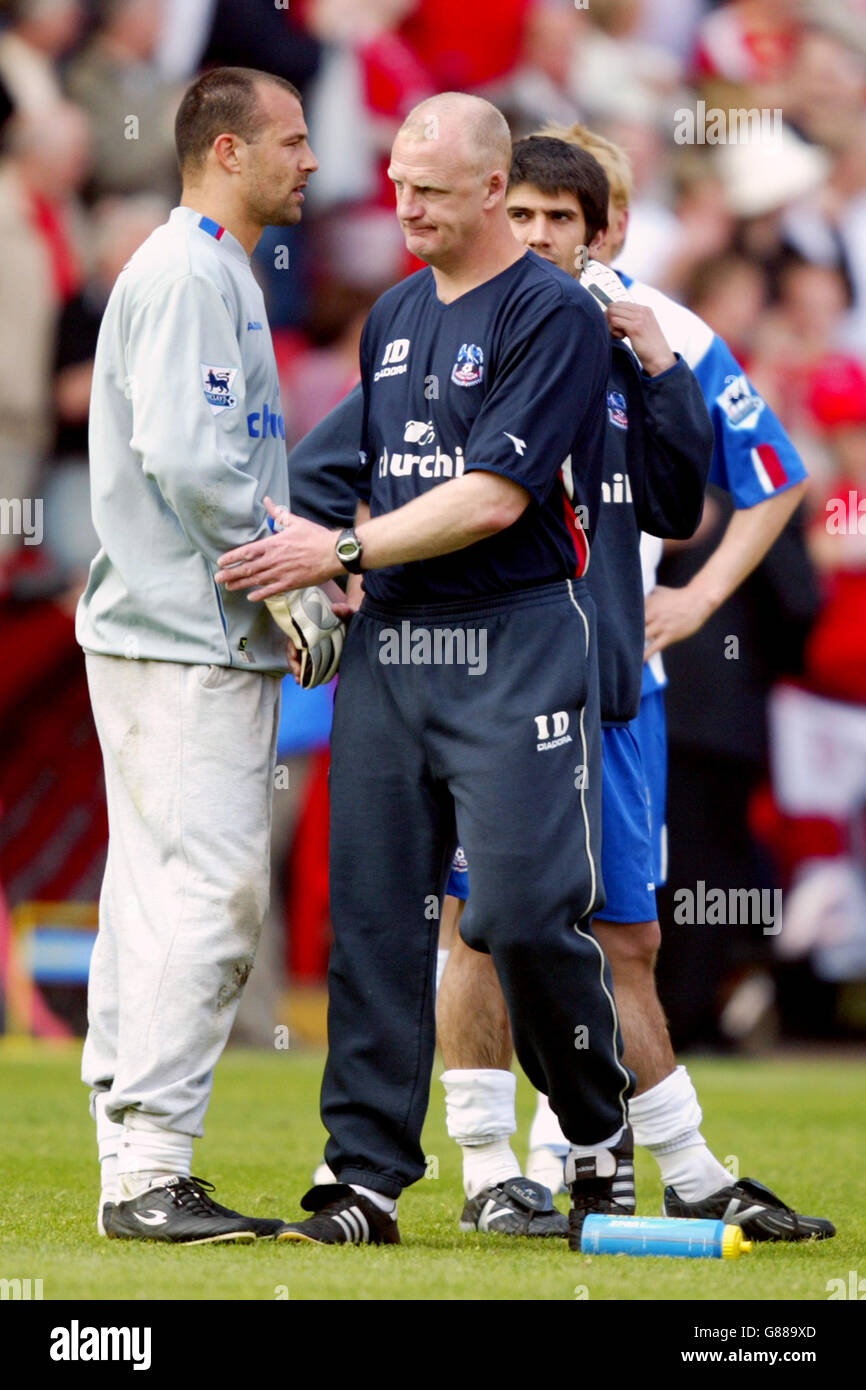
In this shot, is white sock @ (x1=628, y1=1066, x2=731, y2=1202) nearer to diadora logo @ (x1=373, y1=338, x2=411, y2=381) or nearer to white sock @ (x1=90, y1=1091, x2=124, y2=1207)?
white sock @ (x1=90, y1=1091, x2=124, y2=1207)

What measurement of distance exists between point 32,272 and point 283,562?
22.6 feet

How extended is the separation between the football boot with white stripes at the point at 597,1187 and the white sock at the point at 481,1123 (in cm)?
40

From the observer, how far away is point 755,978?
11.0 meters

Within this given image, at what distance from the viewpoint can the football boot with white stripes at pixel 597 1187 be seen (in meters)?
4.66

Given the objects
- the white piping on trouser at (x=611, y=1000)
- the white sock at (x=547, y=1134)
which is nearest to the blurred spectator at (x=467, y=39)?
the white sock at (x=547, y=1134)

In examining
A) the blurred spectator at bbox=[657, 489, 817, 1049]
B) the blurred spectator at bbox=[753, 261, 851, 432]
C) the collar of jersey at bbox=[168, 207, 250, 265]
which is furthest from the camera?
the blurred spectator at bbox=[753, 261, 851, 432]

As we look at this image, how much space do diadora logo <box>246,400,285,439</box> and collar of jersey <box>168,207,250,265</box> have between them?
0.34 m

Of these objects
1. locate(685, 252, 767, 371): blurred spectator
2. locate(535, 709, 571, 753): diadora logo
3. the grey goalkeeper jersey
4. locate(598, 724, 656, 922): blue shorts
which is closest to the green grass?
locate(598, 724, 656, 922): blue shorts

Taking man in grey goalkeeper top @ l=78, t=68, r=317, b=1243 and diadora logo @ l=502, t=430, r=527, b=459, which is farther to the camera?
man in grey goalkeeper top @ l=78, t=68, r=317, b=1243

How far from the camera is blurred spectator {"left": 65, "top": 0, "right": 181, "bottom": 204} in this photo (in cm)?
1116

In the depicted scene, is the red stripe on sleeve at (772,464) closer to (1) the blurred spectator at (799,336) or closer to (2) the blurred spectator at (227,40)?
(1) the blurred spectator at (799,336)

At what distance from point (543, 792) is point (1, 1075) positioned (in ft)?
15.6
